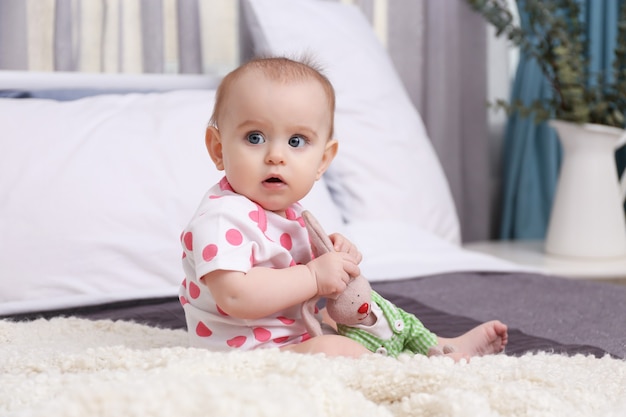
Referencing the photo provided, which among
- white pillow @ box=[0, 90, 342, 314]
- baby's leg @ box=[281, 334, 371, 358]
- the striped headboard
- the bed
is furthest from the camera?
the striped headboard

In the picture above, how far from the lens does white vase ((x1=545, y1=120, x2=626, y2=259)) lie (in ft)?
6.91

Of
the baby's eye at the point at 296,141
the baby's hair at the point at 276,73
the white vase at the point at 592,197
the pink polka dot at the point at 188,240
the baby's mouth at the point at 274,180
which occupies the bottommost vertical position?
the white vase at the point at 592,197

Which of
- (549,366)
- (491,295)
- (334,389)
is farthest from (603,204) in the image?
(334,389)

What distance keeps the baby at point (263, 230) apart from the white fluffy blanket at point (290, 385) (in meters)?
0.11

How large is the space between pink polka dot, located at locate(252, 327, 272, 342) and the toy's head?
75mm

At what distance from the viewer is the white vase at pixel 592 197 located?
211 cm

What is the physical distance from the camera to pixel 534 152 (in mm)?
2557

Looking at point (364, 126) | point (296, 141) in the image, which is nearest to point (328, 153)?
point (296, 141)

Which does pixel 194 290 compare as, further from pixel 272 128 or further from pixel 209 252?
pixel 272 128

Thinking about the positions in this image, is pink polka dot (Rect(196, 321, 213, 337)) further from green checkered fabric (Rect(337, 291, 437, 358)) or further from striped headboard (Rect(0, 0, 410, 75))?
striped headboard (Rect(0, 0, 410, 75))

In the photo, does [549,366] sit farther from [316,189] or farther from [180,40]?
[180,40]

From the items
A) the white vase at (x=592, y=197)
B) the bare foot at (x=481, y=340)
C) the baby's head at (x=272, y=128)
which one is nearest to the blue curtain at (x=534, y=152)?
the white vase at (x=592, y=197)

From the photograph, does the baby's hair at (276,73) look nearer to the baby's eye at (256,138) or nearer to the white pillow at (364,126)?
the baby's eye at (256,138)

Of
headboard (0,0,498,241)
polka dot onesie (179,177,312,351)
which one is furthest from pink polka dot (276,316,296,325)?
headboard (0,0,498,241)
